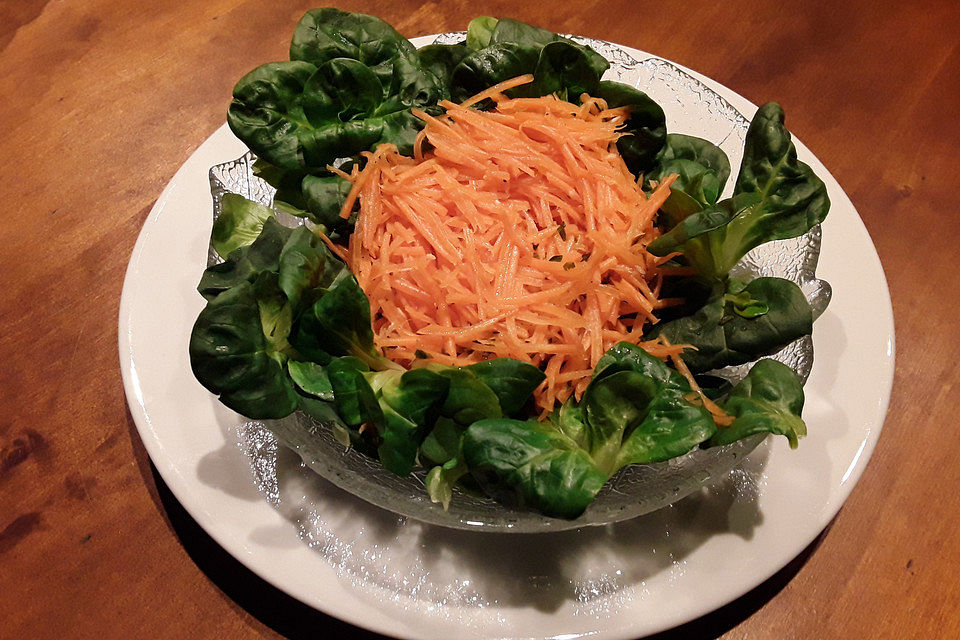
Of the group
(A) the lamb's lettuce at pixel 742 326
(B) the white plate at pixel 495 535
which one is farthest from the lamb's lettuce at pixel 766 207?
(B) the white plate at pixel 495 535

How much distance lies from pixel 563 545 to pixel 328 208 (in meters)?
0.66

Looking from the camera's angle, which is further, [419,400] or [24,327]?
[24,327]

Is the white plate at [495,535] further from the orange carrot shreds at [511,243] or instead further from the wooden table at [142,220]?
the orange carrot shreds at [511,243]

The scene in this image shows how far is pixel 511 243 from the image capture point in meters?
1.09

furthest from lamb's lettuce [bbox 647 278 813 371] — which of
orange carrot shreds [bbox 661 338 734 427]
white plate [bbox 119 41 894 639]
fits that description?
white plate [bbox 119 41 894 639]

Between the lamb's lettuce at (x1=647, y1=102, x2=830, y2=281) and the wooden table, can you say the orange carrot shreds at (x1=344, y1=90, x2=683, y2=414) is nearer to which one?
the lamb's lettuce at (x1=647, y1=102, x2=830, y2=281)

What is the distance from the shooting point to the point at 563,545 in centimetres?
109

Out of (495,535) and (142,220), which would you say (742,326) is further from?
(142,220)

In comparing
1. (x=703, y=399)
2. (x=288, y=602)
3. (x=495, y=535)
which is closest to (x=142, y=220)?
(x=288, y=602)

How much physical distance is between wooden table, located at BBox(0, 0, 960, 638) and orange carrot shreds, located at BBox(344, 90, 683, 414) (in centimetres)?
48

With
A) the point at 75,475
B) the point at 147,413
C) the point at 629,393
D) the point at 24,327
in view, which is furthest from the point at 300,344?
the point at 24,327

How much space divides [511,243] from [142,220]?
95cm

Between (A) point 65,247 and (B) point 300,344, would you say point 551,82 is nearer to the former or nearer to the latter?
(B) point 300,344

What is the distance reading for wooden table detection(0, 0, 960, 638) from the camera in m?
1.16
